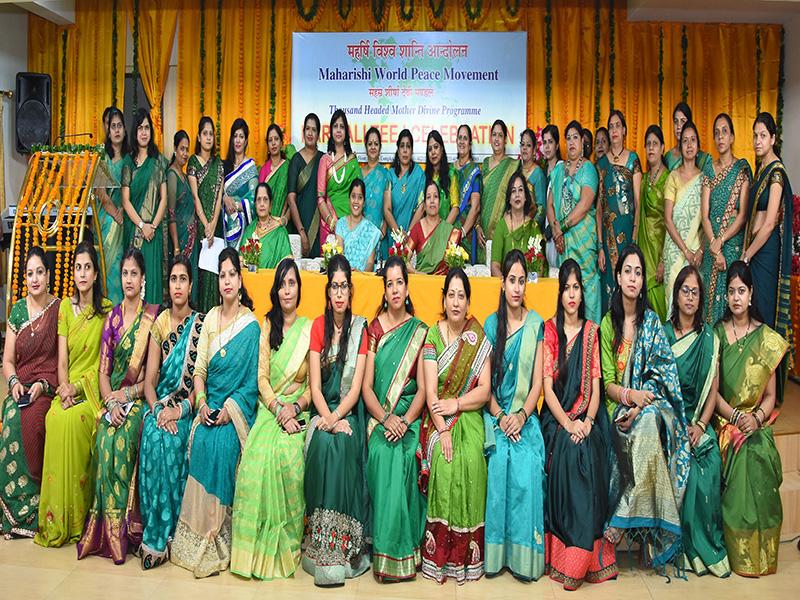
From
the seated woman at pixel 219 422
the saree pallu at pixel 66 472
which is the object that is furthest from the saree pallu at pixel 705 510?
the saree pallu at pixel 66 472

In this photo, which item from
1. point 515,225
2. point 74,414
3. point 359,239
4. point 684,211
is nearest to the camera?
point 74,414

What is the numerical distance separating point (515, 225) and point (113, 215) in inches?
120

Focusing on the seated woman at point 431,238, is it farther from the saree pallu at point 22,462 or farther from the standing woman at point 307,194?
the saree pallu at point 22,462

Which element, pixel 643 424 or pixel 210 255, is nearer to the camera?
pixel 643 424

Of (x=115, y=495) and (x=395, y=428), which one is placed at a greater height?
(x=395, y=428)

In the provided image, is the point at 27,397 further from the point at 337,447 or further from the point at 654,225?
the point at 654,225

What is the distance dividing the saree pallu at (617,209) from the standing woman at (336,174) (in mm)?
1899

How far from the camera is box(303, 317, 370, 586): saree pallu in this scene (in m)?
3.68

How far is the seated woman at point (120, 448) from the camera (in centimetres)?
386

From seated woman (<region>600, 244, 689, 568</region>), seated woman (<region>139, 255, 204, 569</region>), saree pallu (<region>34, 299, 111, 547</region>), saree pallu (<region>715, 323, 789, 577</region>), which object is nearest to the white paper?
seated woman (<region>139, 255, 204, 569</region>)

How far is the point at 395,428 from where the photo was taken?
3.84 metres

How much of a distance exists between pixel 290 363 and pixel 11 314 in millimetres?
1457

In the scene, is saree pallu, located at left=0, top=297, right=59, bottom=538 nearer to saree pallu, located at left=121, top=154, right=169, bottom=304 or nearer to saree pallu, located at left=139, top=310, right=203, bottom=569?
saree pallu, located at left=139, top=310, right=203, bottom=569

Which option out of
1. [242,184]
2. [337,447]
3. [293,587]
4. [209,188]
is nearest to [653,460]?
[337,447]
